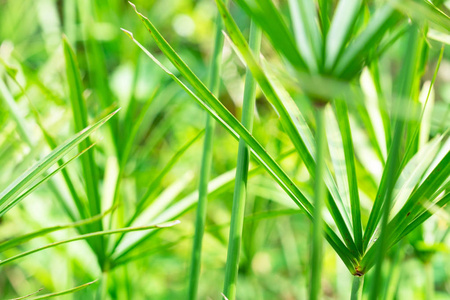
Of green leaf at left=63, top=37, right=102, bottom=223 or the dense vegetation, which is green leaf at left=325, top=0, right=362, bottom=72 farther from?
green leaf at left=63, top=37, right=102, bottom=223

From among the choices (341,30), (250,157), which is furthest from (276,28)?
(250,157)

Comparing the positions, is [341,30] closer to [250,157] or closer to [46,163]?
[46,163]

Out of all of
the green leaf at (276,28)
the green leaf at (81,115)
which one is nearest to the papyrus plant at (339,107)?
the green leaf at (276,28)

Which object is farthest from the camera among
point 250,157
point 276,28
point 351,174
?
point 250,157

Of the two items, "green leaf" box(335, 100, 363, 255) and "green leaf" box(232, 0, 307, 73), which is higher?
"green leaf" box(232, 0, 307, 73)

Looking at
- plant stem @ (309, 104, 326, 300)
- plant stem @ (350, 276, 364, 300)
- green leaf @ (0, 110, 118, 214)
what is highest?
green leaf @ (0, 110, 118, 214)

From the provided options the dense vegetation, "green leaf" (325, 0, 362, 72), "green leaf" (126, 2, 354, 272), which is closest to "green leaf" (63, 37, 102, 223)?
the dense vegetation

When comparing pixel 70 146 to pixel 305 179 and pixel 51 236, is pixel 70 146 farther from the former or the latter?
pixel 305 179

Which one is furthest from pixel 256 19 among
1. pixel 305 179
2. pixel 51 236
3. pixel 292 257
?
pixel 292 257
